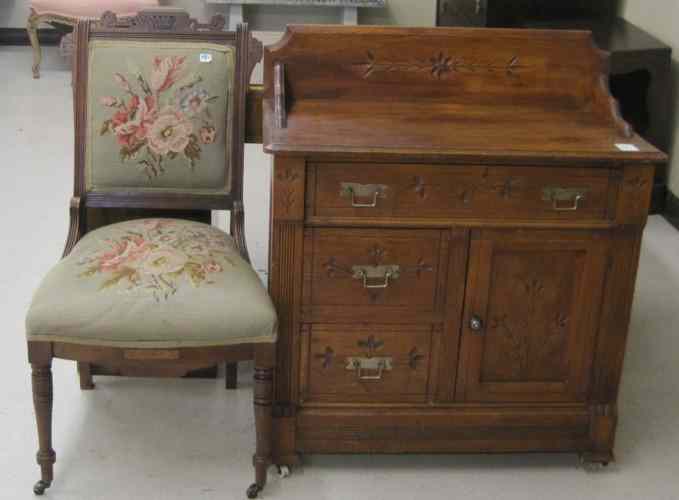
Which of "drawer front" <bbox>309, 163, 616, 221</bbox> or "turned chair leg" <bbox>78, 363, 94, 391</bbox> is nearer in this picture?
"drawer front" <bbox>309, 163, 616, 221</bbox>

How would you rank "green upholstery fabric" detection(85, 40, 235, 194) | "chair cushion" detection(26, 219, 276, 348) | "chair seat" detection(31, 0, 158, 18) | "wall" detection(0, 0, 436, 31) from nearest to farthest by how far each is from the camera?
"chair cushion" detection(26, 219, 276, 348), "green upholstery fabric" detection(85, 40, 235, 194), "chair seat" detection(31, 0, 158, 18), "wall" detection(0, 0, 436, 31)

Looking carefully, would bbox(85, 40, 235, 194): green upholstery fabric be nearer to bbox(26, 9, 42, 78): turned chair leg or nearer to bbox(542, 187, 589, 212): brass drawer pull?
bbox(542, 187, 589, 212): brass drawer pull

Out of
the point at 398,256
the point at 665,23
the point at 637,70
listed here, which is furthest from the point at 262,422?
the point at 665,23

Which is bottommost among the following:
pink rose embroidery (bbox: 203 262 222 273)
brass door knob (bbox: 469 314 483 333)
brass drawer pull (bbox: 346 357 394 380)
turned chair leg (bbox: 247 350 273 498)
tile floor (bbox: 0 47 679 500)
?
tile floor (bbox: 0 47 679 500)

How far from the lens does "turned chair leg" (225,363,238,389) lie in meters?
2.64

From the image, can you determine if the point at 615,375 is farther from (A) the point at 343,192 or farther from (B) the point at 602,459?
(A) the point at 343,192

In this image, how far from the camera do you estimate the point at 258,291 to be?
2.17m

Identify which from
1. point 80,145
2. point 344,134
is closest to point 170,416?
point 80,145

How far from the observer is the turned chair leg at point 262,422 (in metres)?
2.17

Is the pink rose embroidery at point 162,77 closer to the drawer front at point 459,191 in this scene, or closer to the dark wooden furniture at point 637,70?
the drawer front at point 459,191

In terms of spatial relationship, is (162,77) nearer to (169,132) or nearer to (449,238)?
(169,132)

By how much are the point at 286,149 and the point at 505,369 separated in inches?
28.6

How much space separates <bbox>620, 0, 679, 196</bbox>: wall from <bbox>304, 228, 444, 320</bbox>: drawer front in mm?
2035

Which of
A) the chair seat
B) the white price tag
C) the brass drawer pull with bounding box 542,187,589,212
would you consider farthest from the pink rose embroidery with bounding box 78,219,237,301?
the chair seat
